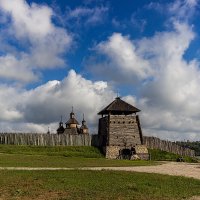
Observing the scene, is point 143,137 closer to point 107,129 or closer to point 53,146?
point 107,129

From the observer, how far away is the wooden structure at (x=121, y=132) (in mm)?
48406

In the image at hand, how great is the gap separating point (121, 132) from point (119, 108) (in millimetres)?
3047

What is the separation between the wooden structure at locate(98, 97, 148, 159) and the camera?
159ft

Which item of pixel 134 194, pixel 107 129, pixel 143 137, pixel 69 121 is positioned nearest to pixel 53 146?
pixel 107 129

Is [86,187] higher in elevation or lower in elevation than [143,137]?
lower

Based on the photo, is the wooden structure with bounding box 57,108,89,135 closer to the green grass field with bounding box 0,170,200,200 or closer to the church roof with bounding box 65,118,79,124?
the church roof with bounding box 65,118,79,124

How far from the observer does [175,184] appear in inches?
667

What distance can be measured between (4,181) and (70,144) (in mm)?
33413

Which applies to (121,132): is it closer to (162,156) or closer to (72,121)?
(162,156)

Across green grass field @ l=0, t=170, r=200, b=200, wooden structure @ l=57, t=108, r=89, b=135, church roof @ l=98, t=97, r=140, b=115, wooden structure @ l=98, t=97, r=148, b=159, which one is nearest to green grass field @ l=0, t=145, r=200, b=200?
green grass field @ l=0, t=170, r=200, b=200

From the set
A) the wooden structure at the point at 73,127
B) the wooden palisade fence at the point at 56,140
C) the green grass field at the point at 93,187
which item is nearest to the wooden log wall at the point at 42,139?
the wooden palisade fence at the point at 56,140

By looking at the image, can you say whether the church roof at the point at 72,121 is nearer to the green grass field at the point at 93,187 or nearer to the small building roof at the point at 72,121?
the small building roof at the point at 72,121

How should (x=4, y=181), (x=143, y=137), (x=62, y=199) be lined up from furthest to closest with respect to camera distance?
(x=143, y=137), (x=4, y=181), (x=62, y=199)

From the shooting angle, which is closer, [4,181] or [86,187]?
[86,187]
